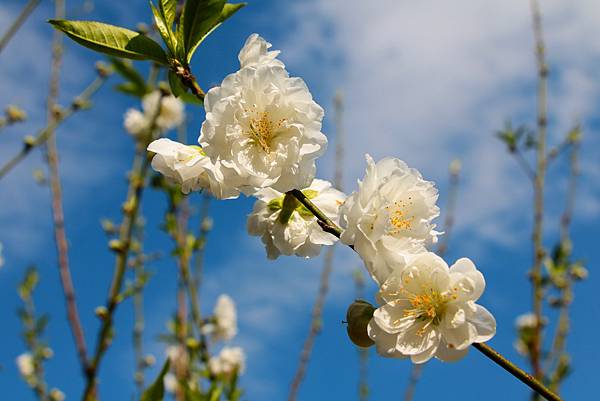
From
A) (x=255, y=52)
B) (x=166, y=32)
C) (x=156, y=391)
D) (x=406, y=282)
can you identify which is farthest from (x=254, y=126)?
(x=156, y=391)

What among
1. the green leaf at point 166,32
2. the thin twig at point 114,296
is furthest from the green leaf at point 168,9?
the thin twig at point 114,296

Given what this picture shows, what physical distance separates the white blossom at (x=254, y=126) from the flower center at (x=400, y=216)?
0.50 ft

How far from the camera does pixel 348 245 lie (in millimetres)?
978

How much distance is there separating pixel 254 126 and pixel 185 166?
0.44 feet

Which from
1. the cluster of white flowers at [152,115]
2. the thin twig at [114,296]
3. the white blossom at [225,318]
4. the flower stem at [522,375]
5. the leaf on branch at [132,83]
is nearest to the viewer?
the flower stem at [522,375]

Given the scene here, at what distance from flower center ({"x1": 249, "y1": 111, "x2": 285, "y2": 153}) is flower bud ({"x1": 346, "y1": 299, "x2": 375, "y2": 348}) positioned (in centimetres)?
30

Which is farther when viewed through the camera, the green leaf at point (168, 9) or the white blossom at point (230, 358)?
the white blossom at point (230, 358)

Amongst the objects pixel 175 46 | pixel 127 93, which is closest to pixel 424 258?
pixel 175 46

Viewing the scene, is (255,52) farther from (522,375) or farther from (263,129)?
(522,375)

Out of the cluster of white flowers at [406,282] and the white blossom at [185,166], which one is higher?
the white blossom at [185,166]

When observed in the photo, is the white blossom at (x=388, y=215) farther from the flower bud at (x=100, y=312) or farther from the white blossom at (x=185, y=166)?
the flower bud at (x=100, y=312)

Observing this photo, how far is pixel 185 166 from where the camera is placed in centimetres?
106

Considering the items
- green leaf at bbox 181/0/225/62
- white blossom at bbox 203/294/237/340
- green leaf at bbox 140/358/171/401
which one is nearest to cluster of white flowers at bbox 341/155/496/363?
green leaf at bbox 181/0/225/62

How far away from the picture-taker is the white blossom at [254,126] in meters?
1.00
